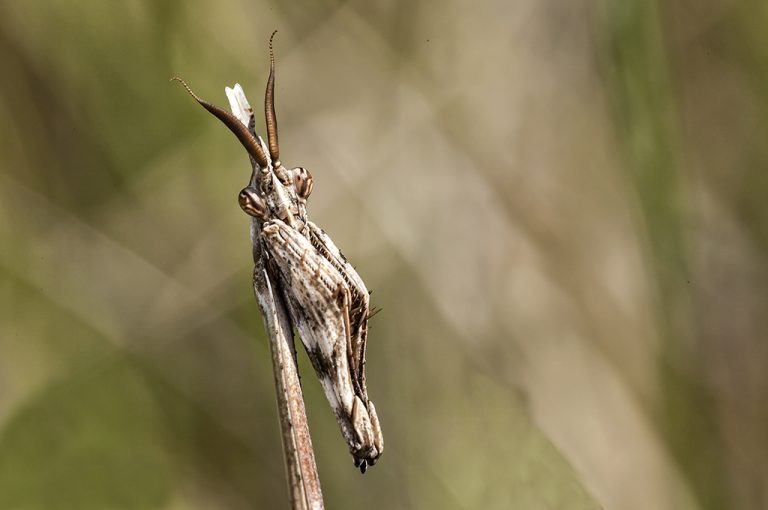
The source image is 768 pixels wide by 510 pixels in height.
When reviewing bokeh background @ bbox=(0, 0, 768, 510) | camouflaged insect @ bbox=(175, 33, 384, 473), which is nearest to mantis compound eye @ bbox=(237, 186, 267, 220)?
camouflaged insect @ bbox=(175, 33, 384, 473)

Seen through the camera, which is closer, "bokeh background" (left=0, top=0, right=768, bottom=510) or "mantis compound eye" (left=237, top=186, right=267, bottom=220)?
"mantis compound eye" (left=237, top=186, right=267, bottom=220)

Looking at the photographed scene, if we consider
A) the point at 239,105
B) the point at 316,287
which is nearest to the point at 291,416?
the point at 316,287

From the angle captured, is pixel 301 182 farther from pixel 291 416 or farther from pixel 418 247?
pixel 418 247

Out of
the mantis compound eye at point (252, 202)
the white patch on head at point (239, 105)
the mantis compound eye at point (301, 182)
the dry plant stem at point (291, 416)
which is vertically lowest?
the dry plant stem at point (291, 416)

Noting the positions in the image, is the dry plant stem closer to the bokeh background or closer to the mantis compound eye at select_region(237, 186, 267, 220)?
the mantis compound eye at select_region(237, 186, 267, 220)

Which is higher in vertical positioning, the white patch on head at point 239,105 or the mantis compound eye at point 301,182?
the white patch on head at point 239,105

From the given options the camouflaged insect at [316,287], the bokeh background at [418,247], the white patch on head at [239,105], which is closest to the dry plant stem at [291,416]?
the camouflaged insect at [316,287]

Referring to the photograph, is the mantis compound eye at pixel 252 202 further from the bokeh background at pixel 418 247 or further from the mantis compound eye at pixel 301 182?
the bokeh background at pixel 418 247

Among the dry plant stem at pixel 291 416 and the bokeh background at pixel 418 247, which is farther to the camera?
the bokeh background at pixel 418 247
